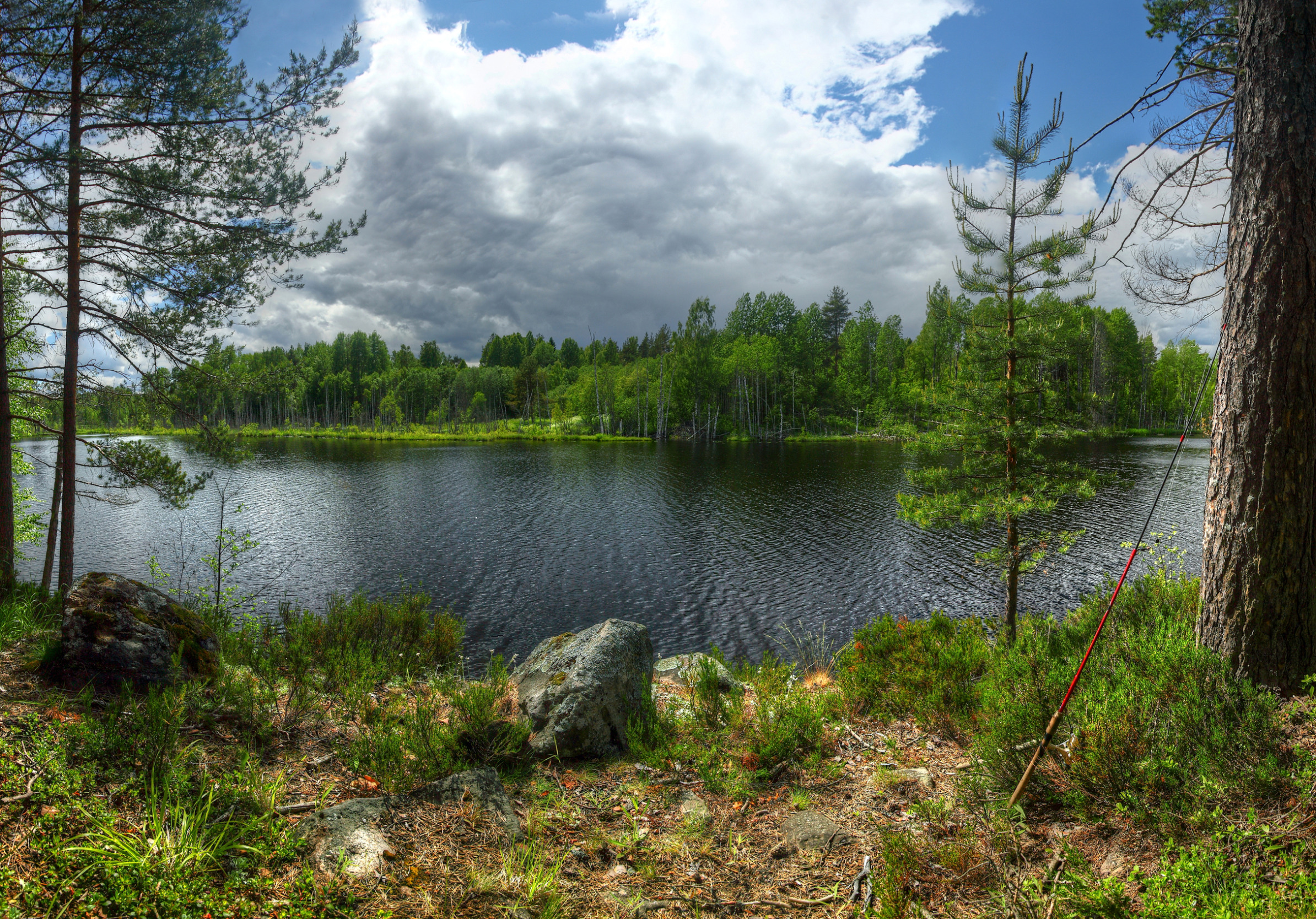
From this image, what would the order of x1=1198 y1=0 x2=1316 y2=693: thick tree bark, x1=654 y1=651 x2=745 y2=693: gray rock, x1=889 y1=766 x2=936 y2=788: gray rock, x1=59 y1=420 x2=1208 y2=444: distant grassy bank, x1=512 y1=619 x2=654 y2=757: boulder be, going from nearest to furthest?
x1=1198 y1=0 x2=1316 y2=693: thick tree bark
x1=889 y1=766 x2=936 y2=788: gray rock
x1=512 y1=619 x2=654 y2=757: boulder
x1=654 y1=651 x2=745 y2=693: gray rock
x1=59 y1=420 x2=1208 y2=444: distant grassy bank

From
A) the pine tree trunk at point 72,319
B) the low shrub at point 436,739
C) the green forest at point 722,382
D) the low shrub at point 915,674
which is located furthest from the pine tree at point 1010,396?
the green forest at point 722,382

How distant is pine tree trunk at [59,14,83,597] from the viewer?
8.80 metres

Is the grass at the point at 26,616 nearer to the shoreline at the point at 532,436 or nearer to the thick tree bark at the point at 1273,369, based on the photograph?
the thick tree bark at the point at 1273,369

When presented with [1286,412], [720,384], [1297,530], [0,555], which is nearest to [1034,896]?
[1297,530]

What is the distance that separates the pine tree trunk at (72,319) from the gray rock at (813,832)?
10.5 metres

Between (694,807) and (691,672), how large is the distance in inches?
105

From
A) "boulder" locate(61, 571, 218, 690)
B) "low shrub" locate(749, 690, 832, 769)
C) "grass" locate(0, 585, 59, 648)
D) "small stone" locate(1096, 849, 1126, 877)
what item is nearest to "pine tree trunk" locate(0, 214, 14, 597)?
"grass" locate(0, 585, 59, 648)

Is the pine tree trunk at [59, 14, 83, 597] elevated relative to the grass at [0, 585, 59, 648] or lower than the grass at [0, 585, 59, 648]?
elevated

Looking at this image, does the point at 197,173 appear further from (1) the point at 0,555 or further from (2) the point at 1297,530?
(2) the point at 1297,530

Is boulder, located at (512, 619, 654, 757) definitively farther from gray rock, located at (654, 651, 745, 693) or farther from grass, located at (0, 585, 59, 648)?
grass, located at (0, 585, 59, 648)

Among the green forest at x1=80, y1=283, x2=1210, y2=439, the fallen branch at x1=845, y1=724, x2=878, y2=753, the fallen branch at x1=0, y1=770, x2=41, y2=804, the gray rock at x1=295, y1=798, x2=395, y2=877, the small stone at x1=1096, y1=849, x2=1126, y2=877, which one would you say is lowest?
the fallen branch at x1=845, y1=724, x2=878, y2=753

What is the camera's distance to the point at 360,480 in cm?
3700

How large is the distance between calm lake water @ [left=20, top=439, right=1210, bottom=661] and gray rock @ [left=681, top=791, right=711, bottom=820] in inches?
374

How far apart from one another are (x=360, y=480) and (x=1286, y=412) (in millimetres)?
40129
